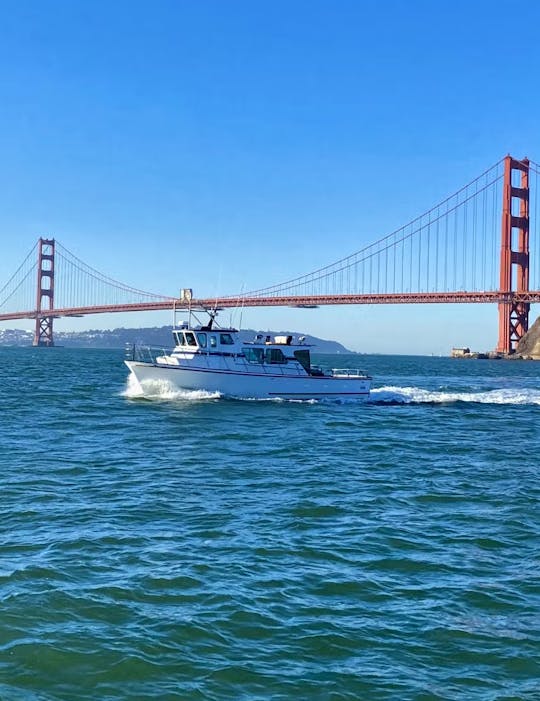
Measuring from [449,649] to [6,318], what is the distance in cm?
12714

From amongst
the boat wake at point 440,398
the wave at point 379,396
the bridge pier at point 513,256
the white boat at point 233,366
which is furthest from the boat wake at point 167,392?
the bridge pier at point 513,256

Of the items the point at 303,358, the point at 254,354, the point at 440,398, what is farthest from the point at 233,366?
the point at 440,398

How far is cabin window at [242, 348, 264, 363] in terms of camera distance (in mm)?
35000

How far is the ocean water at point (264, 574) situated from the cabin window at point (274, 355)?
15.1 metres

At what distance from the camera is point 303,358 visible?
36219 millimetres

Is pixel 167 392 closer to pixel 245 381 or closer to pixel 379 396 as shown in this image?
pixel 245 381

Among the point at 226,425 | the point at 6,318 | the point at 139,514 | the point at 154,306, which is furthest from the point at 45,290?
the point at 139,514

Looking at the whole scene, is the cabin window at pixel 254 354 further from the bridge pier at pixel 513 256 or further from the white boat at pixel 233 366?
the bridge pier at pixel 513 256

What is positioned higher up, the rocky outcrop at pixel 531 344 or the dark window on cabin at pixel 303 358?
the rocky outcrop at pixel 531 344

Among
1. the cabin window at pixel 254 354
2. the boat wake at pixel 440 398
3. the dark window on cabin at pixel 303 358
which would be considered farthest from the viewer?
the boat wake at pixel 440 398

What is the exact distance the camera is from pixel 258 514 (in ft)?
40.4

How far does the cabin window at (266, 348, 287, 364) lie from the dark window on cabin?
2.68 feet

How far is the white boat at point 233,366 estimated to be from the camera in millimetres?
34156

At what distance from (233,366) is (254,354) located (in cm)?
122
